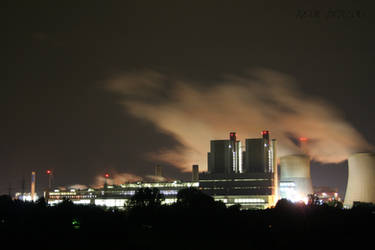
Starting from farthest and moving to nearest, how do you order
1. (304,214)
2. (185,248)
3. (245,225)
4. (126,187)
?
1. (126,187)
2. (304,214)
3. (245,225)
4. (185,248)

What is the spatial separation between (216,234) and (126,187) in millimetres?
126791

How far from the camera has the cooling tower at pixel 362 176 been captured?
117 metres

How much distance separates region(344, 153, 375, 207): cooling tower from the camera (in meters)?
117

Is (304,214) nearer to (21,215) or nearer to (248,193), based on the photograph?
(21,215)

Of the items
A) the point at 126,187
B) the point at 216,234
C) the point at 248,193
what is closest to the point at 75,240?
the point at 216,234

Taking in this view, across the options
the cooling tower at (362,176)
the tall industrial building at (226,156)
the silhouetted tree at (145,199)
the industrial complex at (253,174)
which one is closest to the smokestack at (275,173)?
the industrial complex at (253,174)

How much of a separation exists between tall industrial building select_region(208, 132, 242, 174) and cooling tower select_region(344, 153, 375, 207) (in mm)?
54105

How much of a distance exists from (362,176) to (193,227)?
54383 millimetres

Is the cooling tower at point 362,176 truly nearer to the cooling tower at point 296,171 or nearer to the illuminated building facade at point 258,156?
the cooling tower at point 296,171

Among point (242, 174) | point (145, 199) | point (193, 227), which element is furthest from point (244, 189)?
point (193, 227)

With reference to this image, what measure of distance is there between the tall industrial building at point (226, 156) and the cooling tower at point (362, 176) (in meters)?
54.1

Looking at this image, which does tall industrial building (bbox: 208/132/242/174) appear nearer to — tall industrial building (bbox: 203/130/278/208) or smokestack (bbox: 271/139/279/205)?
tall industrial building (bbox: 203/130/278/208)

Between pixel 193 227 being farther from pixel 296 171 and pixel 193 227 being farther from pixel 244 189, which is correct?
pixel 296 171

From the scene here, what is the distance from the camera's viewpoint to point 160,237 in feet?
236
